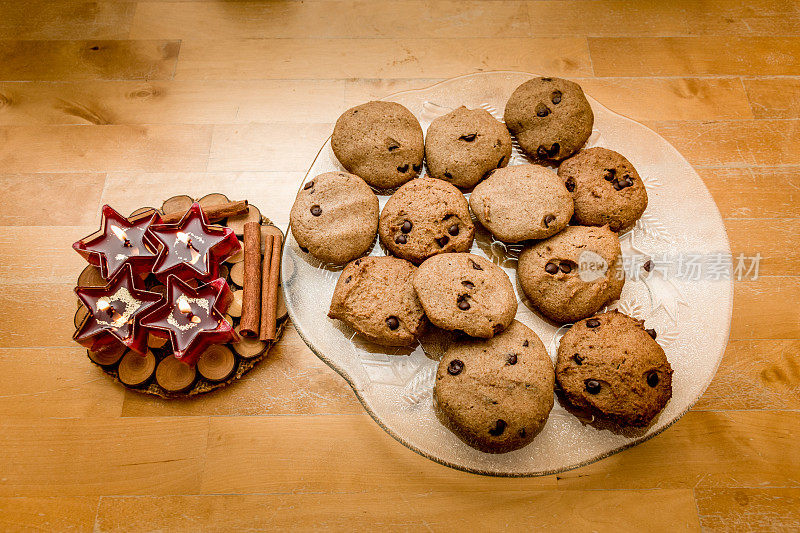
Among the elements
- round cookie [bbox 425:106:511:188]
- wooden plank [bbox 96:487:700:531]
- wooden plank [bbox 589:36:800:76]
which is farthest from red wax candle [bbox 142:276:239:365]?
wooden plank [bbox 589:36:800:76]

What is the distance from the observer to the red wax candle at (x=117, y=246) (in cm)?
218

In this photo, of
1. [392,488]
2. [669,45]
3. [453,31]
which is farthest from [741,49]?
[392,488]

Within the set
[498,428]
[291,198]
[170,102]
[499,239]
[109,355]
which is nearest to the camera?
[498,428]

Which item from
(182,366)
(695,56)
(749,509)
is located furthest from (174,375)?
(695,56)

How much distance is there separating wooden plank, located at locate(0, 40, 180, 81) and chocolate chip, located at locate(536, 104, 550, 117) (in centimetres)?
219

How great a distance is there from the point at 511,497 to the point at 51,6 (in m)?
3.95

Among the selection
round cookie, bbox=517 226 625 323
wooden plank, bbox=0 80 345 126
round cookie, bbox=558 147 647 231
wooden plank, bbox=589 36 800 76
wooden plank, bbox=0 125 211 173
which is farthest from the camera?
wooden plank, bbox=589 36 800 76

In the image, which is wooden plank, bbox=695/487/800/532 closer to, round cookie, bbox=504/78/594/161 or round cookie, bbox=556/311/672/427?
round cookie, bbox=556/311/672/427

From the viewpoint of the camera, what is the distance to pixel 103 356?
2.18 metres

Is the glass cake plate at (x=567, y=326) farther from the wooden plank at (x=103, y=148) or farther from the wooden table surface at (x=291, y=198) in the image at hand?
the wooden plank at (x=103, y=148)

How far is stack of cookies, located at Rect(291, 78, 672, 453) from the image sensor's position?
68.7 inches

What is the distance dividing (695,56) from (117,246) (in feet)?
11.1

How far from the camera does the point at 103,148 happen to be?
9.12ft

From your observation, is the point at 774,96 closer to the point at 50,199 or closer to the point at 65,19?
the point at 50,199
